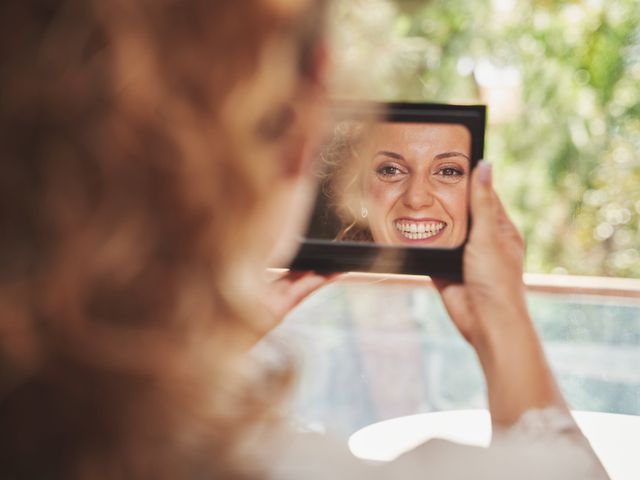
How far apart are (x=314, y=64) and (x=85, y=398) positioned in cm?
22

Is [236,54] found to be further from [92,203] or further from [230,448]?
[230,448]

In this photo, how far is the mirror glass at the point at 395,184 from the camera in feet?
2.67

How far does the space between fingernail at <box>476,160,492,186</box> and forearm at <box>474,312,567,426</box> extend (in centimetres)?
16

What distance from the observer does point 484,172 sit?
809 mm

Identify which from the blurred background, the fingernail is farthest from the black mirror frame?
the blurred background

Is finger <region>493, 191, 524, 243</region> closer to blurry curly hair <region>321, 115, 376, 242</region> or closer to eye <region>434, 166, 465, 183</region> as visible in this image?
eye <region>434, 166, 465, 183</region>

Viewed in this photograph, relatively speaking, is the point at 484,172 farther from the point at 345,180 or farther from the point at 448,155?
the point at 345,180

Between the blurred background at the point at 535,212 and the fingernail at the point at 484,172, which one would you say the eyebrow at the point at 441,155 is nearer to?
the fingernail at the point at 484,172

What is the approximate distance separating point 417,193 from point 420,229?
48mm

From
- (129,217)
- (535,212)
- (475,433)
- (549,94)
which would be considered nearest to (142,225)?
(129,217)

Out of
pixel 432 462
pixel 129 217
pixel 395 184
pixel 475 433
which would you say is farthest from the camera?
pixel 475 433

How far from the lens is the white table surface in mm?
1148

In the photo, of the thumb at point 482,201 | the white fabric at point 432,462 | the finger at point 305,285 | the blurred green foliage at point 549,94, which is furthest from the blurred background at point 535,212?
the white fabric at point 432,462

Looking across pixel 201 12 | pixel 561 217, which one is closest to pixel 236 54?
pixel 201 12
